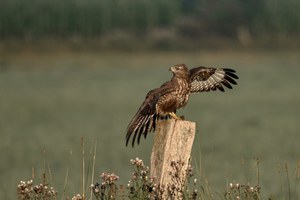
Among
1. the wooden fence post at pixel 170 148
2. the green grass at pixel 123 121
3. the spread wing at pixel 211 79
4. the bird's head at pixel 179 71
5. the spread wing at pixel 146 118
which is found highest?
the green grass at pixel 123 121

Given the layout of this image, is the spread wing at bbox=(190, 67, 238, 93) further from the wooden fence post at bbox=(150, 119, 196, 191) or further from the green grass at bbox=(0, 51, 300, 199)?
the wooden fence post at bbox=(150, 119, 196, 191)

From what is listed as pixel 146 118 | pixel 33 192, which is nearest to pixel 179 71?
pixel 146 118

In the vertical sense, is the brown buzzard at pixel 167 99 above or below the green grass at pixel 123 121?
below

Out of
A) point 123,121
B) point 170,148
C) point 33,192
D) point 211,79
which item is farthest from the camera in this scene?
point 123,121

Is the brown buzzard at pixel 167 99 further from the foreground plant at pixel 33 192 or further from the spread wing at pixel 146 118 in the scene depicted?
the foreground plant at pixel 33 192

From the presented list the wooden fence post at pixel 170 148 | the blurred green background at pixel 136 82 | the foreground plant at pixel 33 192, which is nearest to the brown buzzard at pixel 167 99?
the wooden fence post at pixel 170 148

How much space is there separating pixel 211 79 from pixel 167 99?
81 centimetres

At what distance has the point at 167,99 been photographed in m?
7.27

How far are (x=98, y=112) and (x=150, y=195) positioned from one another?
23.0 metres

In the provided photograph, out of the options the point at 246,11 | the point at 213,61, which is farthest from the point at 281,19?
the point at 213,61

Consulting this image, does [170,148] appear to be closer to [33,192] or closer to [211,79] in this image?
[33,192]

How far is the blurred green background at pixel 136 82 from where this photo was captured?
17.3 meters

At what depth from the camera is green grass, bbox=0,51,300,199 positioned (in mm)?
15586

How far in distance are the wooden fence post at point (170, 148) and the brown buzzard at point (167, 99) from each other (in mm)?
223
